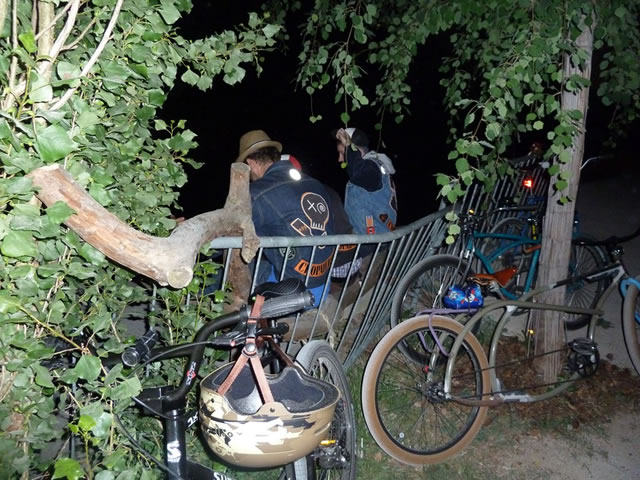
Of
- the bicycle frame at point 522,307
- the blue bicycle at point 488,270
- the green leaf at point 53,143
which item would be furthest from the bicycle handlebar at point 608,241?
the green leaf at point 53,143

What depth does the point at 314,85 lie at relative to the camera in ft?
13.2

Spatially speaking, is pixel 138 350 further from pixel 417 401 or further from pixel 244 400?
pixel 417 401

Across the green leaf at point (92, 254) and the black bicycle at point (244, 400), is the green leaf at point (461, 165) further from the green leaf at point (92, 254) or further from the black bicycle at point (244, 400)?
the green leaf at point (92, 254)

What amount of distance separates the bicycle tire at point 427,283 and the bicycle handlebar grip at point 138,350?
278 centimetres

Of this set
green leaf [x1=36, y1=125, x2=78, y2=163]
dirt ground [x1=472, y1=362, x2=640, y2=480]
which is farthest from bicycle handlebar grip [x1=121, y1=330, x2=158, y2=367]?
dirt ground [x1=472, y1=362, x2=640, y2=480]

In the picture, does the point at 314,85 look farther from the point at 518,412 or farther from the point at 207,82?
the point at 518,412

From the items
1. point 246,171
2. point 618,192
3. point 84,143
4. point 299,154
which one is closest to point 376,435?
point 246,171

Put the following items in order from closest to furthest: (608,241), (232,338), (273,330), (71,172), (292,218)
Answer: (71,172)
(232,338)
(273,330)
(292,218)
(608,241)

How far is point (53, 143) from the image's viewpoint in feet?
4.31

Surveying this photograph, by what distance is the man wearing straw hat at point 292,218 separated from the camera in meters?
3.60

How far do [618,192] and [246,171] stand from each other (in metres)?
11.0

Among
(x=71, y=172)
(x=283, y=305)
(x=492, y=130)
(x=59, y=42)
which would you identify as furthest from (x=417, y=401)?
(x=59, y=42)

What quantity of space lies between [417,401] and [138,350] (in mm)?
2572

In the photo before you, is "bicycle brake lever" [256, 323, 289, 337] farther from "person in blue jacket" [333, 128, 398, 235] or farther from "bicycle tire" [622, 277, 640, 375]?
"bicycle tire" [622, 277, 640, 375]
